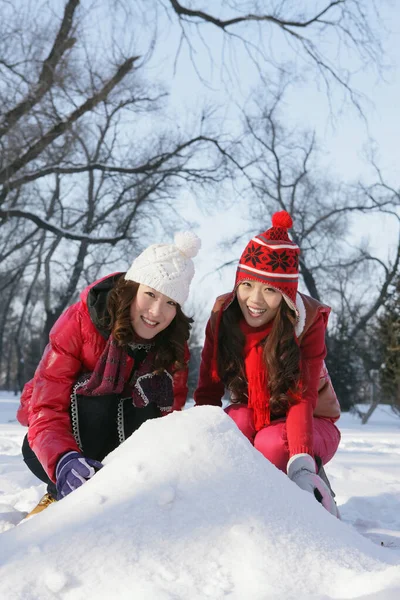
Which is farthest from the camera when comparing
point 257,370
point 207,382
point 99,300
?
point 207,382

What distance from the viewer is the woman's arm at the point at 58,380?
2588 millimetres

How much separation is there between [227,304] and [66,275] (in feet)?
50.3

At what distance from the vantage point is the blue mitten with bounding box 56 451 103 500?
7.33 feet

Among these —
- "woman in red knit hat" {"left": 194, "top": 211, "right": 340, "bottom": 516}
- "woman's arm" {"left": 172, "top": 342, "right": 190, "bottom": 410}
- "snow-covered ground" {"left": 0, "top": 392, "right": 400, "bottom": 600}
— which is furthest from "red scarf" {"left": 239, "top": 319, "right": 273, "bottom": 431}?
"snow-covered ground" {"left": 0, "top": 392, "right": 400, "bottom": 600}

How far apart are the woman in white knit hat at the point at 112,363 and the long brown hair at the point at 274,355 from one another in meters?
0.21

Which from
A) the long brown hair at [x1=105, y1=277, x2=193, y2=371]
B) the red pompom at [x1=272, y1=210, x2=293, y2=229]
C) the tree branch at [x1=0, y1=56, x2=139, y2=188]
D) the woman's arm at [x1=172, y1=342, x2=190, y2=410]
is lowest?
the woman's arm at [x1=172, y1=342, x2=190, y2=410]

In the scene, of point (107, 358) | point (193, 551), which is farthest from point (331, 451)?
point (193, 551)

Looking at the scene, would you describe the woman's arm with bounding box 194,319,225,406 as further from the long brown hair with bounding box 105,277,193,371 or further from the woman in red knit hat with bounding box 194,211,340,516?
the long brown hair with bounding box 105,277,193,371

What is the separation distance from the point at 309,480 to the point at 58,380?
1.05m

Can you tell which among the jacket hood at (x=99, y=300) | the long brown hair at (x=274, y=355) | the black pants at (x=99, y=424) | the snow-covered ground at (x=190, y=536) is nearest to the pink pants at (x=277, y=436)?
the long brown hair at (x=274, y=355)

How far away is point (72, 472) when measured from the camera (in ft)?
7.41

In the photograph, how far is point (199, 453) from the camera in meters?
1.72

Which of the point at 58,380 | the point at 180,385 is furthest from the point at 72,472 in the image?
the point at 180,385

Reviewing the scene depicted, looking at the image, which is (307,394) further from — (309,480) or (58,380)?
(58,380)
